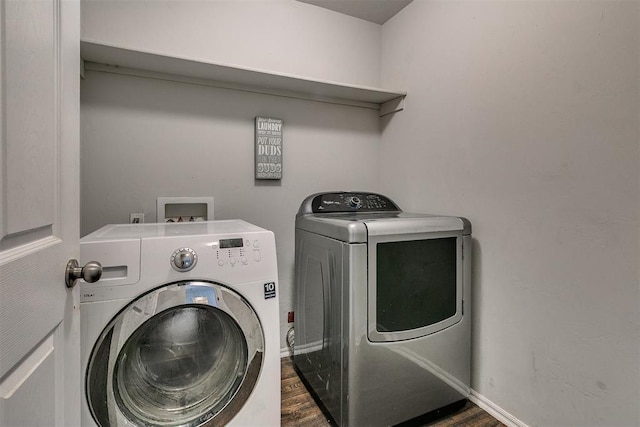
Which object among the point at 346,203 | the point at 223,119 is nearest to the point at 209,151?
the point at 223,119

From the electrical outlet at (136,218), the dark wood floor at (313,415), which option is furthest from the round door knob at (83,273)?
the dark wood floor at (313,415)

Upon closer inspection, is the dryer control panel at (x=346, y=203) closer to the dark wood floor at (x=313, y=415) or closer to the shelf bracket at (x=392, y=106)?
the shelf bracket at (x=392, y=106)

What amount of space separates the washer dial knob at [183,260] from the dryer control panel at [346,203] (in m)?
0.77

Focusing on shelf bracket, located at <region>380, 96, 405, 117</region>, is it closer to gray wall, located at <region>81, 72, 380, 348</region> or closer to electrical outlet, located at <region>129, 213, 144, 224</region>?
gray wall, located at <region>81, 72, 380, 348</region>

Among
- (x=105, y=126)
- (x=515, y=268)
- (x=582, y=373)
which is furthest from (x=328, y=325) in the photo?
(x=105, y=126)

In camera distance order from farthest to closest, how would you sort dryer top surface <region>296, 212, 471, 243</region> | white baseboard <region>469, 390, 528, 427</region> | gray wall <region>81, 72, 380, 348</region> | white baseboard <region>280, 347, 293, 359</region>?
white baseboard <region>280, 347, 293, 359</region> → gray wall <region>81, 72, 380, 348</region> → white baseboard <region>469, 390, 528, 427</region> → dryer top surface <region>296, 212, 471, 243</region>

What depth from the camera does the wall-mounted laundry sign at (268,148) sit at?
182cm

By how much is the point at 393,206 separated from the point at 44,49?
1.66 meters

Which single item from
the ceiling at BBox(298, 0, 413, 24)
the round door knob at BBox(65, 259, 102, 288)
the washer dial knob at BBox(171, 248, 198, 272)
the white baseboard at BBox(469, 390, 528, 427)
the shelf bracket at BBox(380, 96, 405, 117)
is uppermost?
the ceiling at BBox(298, 0, 413, 24)

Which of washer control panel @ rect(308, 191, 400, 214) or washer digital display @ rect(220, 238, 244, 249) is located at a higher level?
washer control panel @ rect(308, 191, 400, 214)

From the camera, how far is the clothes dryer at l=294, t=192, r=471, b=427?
122 centimetres

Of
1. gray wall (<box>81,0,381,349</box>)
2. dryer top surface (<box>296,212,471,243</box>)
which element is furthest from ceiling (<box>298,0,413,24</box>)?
dryer top surface (<box>296,212,471,243</box>)

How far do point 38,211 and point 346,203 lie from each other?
141cm

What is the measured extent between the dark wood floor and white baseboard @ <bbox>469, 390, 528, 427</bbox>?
0.02 meters
